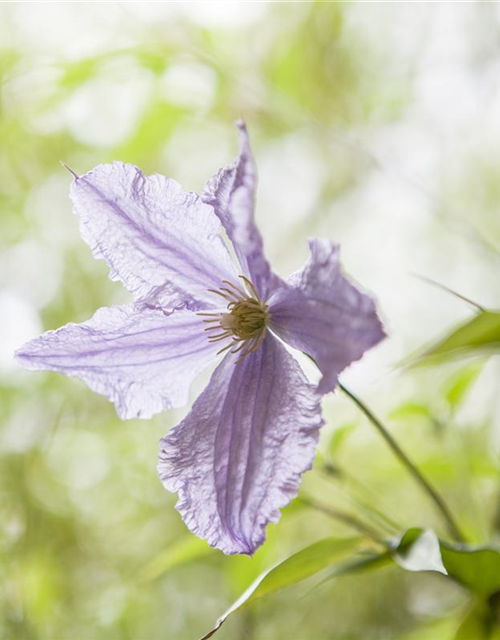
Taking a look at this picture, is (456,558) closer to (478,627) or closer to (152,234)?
(478,627)

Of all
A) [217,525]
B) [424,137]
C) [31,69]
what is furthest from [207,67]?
[217,525]

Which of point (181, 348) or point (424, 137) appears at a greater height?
point (424, 137)

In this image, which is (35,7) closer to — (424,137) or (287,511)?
(424,137)

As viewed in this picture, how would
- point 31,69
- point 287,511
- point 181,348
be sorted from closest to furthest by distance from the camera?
point 181,348 → point 287,511 → point 31,69

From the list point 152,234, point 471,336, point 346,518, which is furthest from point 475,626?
point 152,234

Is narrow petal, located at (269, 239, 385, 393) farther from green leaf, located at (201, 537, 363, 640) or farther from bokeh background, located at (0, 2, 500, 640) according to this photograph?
bokeh background, located at (0, 2, 500, 640)

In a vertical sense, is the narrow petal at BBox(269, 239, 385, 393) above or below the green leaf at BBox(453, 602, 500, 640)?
above

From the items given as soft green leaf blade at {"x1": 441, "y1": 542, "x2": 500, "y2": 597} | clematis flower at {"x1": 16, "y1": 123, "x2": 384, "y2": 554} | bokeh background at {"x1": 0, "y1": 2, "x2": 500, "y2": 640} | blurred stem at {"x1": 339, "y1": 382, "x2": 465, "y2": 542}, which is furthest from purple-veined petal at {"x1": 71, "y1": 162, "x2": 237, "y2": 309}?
bokeh background at {"x1": 0, "y1": 2, "x2": 500, "y2": 640}
